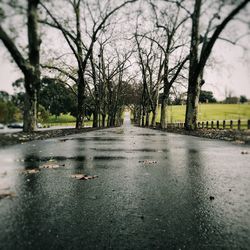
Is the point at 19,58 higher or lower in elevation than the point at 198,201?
higher

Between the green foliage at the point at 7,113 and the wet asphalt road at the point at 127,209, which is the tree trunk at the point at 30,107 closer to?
the wet asphalt road at the point at 127,209

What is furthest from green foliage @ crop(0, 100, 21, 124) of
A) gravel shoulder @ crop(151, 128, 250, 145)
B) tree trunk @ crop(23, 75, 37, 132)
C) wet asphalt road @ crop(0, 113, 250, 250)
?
wet asphalt road @ crop(0, 113, 250, 250)

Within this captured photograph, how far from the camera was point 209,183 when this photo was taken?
477 centimetres

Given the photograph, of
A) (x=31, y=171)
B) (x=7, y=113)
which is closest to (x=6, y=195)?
(x=31, y=171)

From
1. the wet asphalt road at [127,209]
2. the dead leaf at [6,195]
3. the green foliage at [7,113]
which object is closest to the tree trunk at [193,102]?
the wet asphalt road at [127,209]

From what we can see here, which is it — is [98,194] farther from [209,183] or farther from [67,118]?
[67,118]

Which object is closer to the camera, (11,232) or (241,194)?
(11,232)

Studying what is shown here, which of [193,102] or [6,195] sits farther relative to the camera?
[193,102]

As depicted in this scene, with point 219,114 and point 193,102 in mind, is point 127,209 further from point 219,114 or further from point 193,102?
point 219,114

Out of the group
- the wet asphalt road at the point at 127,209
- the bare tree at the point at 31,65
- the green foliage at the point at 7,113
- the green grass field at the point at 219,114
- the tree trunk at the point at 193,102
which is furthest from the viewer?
the green grass field at the point at 219,114

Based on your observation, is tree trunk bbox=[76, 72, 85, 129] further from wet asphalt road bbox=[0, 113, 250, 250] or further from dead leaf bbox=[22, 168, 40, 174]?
wet asphalt road bbox=[0, 113, 250, 250]

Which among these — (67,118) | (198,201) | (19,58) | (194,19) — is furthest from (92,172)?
(67,118)

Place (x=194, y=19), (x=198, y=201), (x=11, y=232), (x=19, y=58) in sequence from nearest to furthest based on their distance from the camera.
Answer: (x=11, y=232) < (x=198, y=201) < (x=19, y=58) < (x=194, y=19)

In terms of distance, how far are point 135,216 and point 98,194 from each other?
986mm
